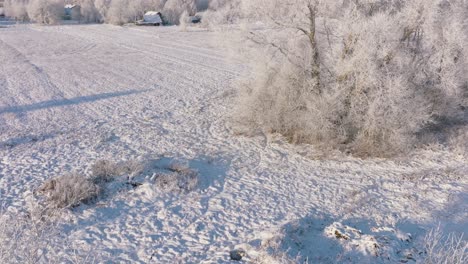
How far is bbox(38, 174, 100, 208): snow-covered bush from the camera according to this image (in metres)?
8.62

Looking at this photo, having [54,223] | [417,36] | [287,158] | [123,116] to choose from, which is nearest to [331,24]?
[417,36]

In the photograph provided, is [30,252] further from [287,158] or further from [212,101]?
[212,101]

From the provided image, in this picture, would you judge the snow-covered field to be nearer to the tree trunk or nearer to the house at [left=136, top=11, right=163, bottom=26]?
the tree trunk

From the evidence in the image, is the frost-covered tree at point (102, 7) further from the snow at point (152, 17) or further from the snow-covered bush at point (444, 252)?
the snow-covered bush at point (444, 252)

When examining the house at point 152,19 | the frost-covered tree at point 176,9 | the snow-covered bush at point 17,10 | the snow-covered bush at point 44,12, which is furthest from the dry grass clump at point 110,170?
the snow-covered bush at point 17,10

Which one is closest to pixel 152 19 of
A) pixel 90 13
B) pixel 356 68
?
pixel 90 13

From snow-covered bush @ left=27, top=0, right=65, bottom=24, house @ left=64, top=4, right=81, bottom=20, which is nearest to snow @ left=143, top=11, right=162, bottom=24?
snow-covered bush @ left=27, top=0, right=65, bottom=24

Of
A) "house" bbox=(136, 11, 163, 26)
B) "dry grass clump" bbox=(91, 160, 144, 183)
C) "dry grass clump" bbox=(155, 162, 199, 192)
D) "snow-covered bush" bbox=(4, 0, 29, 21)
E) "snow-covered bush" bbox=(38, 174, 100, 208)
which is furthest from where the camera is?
"snow-covered bush" bbox=(4, 0, 29, 21)

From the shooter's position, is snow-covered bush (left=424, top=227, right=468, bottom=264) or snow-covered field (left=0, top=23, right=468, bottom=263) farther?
snow-covered field (left=0, top=23, right=468, bottom=263)

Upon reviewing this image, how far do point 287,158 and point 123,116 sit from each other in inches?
297

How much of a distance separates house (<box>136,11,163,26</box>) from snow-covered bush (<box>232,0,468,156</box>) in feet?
187

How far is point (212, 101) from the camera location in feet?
58.2

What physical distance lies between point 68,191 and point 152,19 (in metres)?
62.9

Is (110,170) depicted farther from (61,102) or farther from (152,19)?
(152,19)
